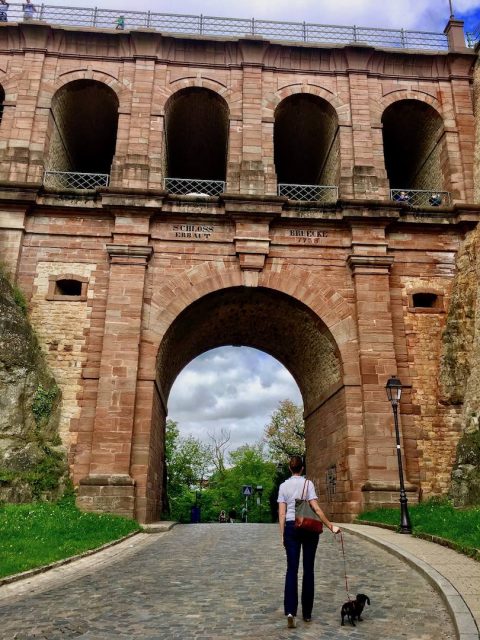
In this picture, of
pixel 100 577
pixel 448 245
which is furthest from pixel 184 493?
pixel 100 577

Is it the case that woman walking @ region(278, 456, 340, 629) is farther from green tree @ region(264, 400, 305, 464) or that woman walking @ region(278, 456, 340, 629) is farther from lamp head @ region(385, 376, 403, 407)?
green tree @ region(264, 400, 305, 464)

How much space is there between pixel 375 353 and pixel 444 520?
6.30m

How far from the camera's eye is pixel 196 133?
22328mm

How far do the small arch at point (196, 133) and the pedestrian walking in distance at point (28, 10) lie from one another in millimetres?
6688

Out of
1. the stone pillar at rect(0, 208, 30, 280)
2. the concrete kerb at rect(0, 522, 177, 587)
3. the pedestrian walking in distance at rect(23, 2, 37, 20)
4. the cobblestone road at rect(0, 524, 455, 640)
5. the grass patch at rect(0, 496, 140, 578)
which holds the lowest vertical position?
the cobblestone road at rect(0, 524, 455, 640)

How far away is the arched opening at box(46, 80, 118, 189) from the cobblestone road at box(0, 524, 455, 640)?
13.9 meters

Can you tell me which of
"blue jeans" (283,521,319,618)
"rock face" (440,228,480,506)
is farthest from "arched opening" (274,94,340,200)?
"blue jeans" (283,521,319,618)

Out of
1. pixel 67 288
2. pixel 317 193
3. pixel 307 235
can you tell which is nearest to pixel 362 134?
pixel 317 193

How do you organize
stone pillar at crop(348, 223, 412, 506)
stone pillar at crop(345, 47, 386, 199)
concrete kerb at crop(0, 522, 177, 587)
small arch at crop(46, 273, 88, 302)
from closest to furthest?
concrete kerb at crop(0, 522, 177, 587) → stone pillar at crop(348, 223, 412, 506) → small arch at crop(46, 273, 88, 302) → stone pillar at crop(345, 47, 386, 199)

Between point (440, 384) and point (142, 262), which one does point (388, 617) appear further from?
point (142, 262)

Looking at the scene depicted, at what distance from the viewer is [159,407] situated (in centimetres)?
1777

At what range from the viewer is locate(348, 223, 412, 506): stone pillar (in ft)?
49.0

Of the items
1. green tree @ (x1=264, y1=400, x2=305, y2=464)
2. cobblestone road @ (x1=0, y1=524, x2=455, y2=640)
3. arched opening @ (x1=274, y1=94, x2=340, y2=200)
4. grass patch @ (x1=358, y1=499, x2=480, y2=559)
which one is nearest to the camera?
cobblestone road @ (x1=0, y1=524, x2=455, y2=640)

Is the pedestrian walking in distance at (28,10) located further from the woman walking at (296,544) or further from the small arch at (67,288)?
the woman walking at (296,544)
